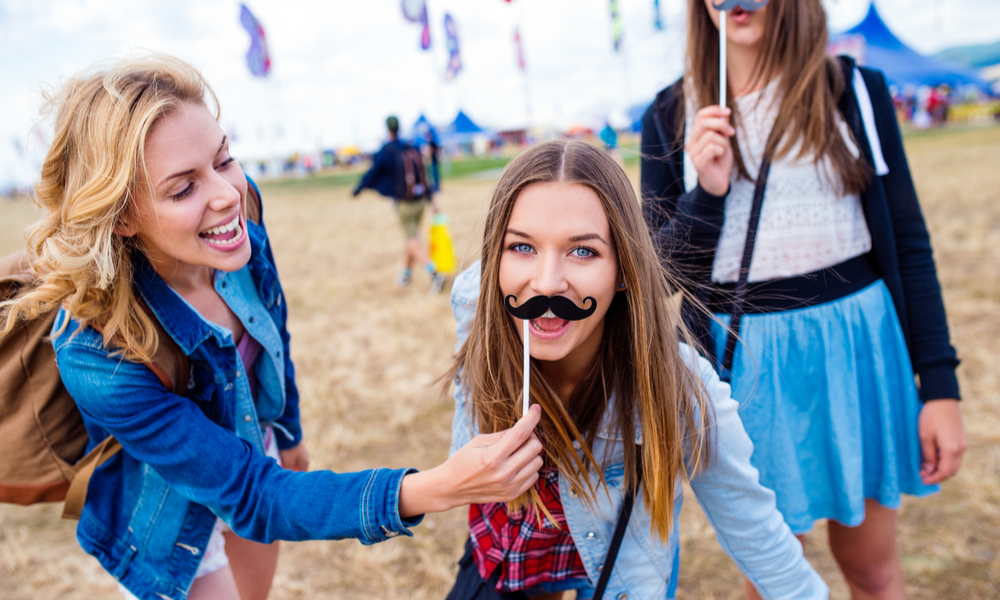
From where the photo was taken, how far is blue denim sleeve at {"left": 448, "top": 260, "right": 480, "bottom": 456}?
1559mm

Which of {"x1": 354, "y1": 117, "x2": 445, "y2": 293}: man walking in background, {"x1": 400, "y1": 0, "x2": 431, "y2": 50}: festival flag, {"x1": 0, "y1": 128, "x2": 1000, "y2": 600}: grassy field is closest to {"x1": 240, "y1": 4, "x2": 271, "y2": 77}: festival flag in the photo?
{"x1": 400, "y1": 0, "x2": 431, "y2": 50}: festival flag

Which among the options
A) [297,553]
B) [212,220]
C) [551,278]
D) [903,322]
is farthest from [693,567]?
[212,220]

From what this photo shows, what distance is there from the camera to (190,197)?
1.27 metres

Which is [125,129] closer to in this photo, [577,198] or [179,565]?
[577,198]

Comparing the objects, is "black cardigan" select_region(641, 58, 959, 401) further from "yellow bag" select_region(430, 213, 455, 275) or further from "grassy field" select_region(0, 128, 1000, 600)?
"yellow bag" select_region(430, 213, 455, 275)

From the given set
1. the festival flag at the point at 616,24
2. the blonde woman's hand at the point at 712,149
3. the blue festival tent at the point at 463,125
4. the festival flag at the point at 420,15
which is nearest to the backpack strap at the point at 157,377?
the blonde woman's hand at the point at 712,149

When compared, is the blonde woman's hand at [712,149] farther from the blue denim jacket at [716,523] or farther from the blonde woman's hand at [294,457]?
the blonde woman's hand at [294,457]

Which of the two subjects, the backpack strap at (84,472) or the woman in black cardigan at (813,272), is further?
the woman in black cardigan at (813,272)

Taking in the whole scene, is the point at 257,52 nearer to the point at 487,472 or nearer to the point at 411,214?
the point at 411,214

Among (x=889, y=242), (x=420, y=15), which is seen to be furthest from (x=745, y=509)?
(x=420, y=15)

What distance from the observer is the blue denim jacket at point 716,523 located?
139cm

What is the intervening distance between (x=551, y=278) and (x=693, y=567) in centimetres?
199

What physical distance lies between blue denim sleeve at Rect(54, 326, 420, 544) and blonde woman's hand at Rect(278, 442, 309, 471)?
A: 27.1 inches

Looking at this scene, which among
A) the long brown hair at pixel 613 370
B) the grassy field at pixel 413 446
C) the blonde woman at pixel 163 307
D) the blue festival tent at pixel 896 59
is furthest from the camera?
the blue festival tent at pixel 896 59
